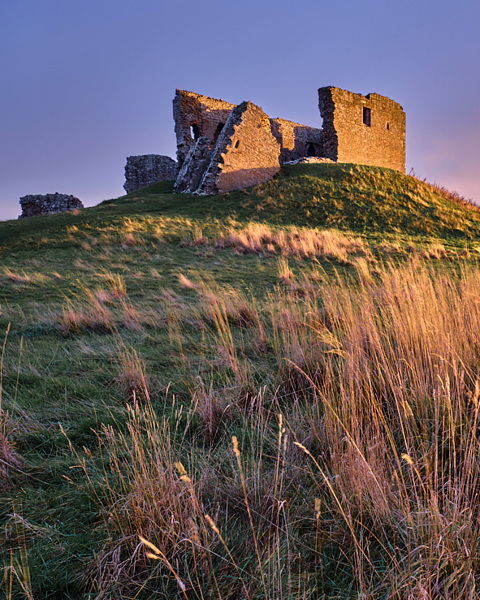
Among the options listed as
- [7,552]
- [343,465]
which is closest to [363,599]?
[343,465]

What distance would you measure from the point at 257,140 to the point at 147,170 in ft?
37.3

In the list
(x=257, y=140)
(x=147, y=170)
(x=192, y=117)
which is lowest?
(x=257, y=140)

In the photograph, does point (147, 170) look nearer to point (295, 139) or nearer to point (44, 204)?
point (44, 204)

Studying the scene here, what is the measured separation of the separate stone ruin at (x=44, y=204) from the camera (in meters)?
23.0

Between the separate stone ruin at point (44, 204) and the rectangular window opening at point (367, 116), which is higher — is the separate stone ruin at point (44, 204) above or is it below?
below

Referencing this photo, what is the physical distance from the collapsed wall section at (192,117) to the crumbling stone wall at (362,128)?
770 centimetres

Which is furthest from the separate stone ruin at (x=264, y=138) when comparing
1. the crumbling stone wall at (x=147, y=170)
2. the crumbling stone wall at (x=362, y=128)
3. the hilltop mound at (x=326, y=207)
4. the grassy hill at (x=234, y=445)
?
the grassy hill at (x=234, y=445)

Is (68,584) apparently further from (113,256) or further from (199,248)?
(199,248)

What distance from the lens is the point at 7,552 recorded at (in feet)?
4.51

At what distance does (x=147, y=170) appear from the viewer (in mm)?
27438

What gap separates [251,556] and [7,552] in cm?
93

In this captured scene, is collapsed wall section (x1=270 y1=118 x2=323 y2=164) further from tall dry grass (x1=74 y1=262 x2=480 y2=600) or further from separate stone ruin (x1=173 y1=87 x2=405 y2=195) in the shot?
tall dry grass (x1=74 y1=262 x2=480 y2=600)

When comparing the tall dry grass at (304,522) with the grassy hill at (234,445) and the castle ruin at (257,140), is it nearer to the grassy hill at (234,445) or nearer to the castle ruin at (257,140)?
the grassy hill at (234,445)

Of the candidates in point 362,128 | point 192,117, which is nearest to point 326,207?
point 192,117
